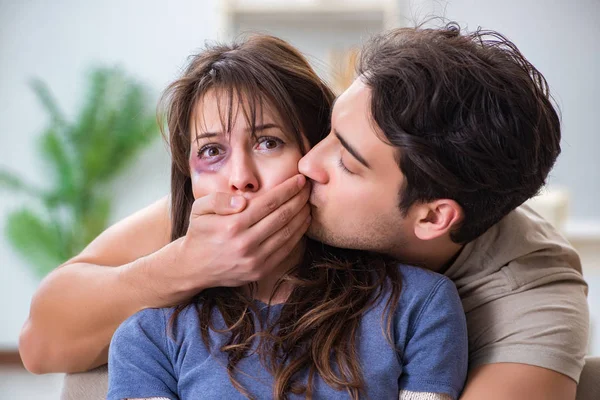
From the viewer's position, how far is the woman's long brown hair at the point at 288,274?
57.8 inches

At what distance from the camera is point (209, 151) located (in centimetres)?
158

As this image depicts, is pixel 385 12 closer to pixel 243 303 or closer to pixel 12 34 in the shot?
pixel 12 34

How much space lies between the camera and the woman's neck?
1.61m

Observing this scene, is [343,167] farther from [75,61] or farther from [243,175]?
[75,61]

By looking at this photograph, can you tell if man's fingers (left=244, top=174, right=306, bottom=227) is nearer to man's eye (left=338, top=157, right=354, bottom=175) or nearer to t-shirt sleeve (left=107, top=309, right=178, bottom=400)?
man's eye (left=338, top=157, right=354, bottom=175)

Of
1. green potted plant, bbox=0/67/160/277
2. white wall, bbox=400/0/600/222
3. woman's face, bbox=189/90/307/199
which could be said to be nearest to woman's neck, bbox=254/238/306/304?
woman's face, bbox=189/90/307/199

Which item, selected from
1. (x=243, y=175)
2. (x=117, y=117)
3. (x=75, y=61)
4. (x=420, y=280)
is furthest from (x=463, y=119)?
(x=75, y=61)

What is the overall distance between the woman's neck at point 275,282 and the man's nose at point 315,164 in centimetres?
21

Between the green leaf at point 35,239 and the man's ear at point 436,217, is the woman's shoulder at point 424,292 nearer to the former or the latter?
the man's ear at point 436,217

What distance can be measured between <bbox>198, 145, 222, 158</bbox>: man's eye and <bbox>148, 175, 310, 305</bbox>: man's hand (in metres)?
0.12

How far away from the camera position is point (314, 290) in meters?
1.59

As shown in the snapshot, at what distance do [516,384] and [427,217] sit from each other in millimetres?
372

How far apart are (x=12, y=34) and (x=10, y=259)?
1.65m

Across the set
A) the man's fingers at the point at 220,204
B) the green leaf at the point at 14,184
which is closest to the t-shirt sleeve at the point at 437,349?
the man's fingers at the point at 220,204
